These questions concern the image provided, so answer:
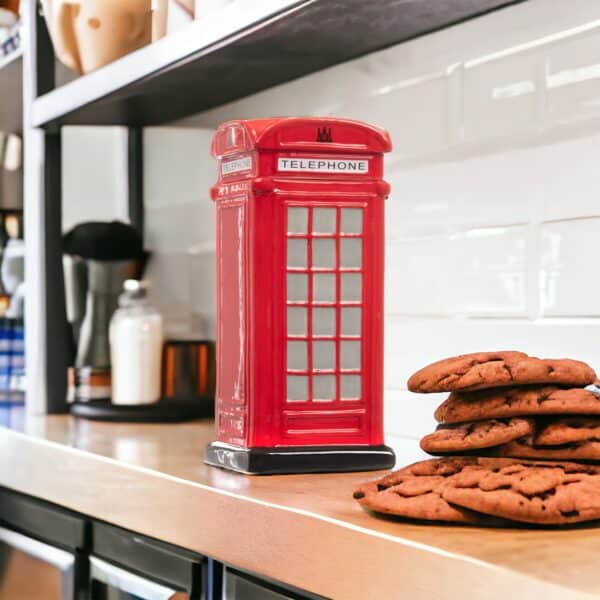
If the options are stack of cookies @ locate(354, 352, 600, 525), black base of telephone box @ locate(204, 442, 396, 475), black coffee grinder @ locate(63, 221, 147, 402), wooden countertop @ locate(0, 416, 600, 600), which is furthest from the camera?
black coffee grinder @ locate(63, 221, 147, 402)

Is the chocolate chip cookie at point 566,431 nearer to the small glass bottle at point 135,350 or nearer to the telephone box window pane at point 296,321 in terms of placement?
the telephone box window pane at point 296,321

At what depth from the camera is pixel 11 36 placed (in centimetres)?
252

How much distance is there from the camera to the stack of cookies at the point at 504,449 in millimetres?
973

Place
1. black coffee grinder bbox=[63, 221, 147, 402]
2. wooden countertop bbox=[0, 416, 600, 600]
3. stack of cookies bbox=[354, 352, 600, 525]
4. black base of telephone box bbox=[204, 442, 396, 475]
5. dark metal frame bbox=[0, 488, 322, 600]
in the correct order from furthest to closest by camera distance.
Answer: black coffee grinder bbox=[63, 221, 147, 402]
black base of telephone box bbox=[204, 442, 396, 475]
dark metal frame bbox=[0, 488, 322, 600]
stack of cookies bbox=[354, 352, 600, 525]
wooden countertop bbox=[0, 416, 600, 600]

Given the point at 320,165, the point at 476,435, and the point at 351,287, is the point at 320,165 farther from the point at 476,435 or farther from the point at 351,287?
the point at 476,435

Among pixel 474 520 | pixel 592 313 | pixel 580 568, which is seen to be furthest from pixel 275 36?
pixel 580 568

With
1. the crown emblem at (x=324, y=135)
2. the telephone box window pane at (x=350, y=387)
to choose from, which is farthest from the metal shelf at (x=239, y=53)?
the telephone box window pane at (x=350, y=387)

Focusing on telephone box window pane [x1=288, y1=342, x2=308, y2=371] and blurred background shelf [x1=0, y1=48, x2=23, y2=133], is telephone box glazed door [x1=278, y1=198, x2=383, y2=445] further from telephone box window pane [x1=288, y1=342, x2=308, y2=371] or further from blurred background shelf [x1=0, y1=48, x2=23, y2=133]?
blurred background shelf [x1=0, y1=48, x2=23, y2=133]

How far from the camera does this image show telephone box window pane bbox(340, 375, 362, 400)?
1392 mm

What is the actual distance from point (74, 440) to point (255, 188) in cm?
57

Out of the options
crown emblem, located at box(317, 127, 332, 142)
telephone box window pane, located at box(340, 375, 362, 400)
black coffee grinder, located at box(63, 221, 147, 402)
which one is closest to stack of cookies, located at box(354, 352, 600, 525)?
telephone box window pane, located at box(340, 375, 362, 400)

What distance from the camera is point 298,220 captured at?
1.38m

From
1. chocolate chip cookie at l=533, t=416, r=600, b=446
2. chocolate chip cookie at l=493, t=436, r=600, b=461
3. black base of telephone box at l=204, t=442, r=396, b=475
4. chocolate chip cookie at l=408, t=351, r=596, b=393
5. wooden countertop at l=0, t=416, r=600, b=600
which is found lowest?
wooden countertop at l=0, t=416, r=600, b=600

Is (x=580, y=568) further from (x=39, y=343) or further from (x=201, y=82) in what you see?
(x=39, y=343)
